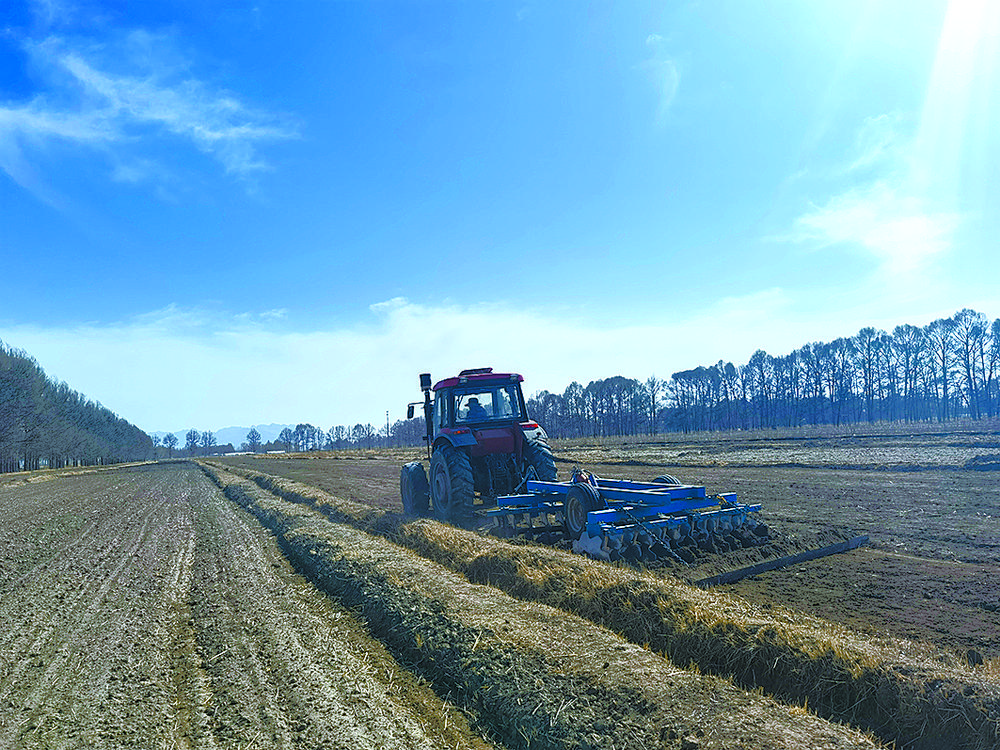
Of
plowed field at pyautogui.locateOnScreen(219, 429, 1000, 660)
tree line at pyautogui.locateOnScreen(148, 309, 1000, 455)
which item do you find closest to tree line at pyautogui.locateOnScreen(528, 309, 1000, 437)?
tree line at pyautogui.locateOnScreen(148, 309, 1000, 455)

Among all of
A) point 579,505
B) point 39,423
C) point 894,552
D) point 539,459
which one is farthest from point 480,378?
point 39,423

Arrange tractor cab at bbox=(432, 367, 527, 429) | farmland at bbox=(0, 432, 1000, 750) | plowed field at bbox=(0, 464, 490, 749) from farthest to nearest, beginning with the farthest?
tractor cab at bbox=(432, 367, 527, 429) < plowed field at bbox=(0, 464, 490, 749) < farmland at bbox=(0, 432, 1000, 750)

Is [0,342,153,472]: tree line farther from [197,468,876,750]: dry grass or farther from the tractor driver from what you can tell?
[197,468,876,750]: dry grass

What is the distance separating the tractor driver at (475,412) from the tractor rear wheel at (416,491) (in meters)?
2.08

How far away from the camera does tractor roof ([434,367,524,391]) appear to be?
12.6 metres

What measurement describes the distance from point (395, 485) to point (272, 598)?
694 inches

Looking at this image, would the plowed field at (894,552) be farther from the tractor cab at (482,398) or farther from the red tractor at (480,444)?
the tractor cab at (482,398)

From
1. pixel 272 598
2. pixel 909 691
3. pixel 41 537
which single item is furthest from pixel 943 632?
pixel 41 537

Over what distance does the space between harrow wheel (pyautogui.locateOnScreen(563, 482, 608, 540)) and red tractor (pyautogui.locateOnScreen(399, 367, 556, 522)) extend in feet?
6.00

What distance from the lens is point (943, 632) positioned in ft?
17.5

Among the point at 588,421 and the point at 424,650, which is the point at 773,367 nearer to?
the point at 588,421

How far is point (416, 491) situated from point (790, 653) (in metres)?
10.1

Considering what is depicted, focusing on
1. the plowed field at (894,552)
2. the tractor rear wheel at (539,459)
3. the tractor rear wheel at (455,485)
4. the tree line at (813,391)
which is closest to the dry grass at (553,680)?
the plowed field at (894,552)

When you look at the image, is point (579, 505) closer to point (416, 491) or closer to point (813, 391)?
point (416, 491)
